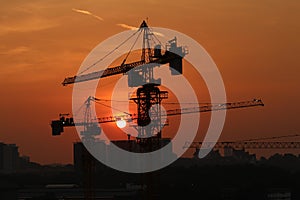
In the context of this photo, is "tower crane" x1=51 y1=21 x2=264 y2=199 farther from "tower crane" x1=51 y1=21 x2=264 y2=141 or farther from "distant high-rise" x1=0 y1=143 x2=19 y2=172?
"distant high-rise" x1=0 y1=143 x2=19 y2=172

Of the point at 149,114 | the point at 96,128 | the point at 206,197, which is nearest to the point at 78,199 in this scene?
the point at 206,197

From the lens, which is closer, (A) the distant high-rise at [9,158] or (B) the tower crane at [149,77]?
(B) the tower crane at [149,77]

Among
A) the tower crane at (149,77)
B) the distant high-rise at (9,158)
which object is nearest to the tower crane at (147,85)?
the tower crane at (149,77)

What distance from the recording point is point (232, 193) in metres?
85.9

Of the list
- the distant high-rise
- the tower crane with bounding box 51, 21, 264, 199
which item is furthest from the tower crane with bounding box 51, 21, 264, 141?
the distant high-rise

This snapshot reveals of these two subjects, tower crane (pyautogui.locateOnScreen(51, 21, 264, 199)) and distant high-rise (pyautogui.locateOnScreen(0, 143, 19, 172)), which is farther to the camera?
distant high-rise (pyautogui.locateOnScreen(0, 143, 19, 172))

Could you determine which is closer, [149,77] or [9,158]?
[149,77]

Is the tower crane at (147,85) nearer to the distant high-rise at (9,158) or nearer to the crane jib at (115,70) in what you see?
the crane jib at (115,70)

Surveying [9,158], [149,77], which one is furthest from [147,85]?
[9,158]

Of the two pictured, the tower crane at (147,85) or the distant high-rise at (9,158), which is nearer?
the tower crane at (147,85)

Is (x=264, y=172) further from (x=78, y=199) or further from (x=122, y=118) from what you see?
(x=122, y=118)

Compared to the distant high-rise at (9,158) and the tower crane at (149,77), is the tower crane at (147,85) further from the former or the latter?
the distant high-rise at (9,158)

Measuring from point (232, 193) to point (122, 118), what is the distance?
2399 centimetres

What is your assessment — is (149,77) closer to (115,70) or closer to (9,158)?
(115,70)
